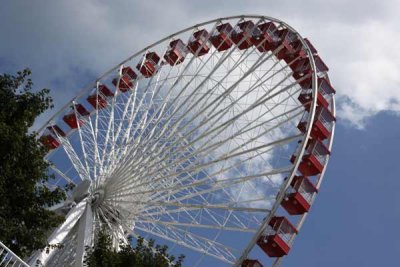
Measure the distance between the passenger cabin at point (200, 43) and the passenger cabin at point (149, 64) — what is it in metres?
1.89

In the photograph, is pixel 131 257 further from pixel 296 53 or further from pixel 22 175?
pixel 296 53

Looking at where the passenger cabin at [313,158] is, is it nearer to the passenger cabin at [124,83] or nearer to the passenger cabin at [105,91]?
the passenger cabin at [124,83]

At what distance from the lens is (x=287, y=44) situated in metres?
31.0

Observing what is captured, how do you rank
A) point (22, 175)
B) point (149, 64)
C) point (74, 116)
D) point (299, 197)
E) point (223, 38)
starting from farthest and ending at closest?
point (149, 64), point (74, 116), point (223, 38), point (299, 197), point (22, 175)

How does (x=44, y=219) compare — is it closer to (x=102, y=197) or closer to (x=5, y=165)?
(x=5, y=165)

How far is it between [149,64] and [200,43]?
9.46 ft

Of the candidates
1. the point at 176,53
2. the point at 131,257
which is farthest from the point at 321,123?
the point at 131,257

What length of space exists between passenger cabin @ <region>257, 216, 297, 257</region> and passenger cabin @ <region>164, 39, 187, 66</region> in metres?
12.4

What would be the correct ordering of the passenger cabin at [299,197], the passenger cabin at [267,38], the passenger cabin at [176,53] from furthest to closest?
the passenger cabin at [176,53] < the passenger cabin at [267,38] < the passenger cabin at [299,197]

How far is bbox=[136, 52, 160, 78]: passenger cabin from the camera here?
114 ft

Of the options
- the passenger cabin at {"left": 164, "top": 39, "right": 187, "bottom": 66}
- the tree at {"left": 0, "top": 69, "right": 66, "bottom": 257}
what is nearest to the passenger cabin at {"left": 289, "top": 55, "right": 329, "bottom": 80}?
the passenger cabin at {"left": 164, "top": 39, "right": 187, "bottom": 66}

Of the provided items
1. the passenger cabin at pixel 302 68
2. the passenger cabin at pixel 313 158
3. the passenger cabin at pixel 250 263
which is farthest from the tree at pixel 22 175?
the passenger cabin at pixel 302 68

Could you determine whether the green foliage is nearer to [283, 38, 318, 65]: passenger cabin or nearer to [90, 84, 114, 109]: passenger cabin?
[283, 38, 318, 65]: passenger cabin

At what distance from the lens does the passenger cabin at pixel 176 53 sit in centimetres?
3447
